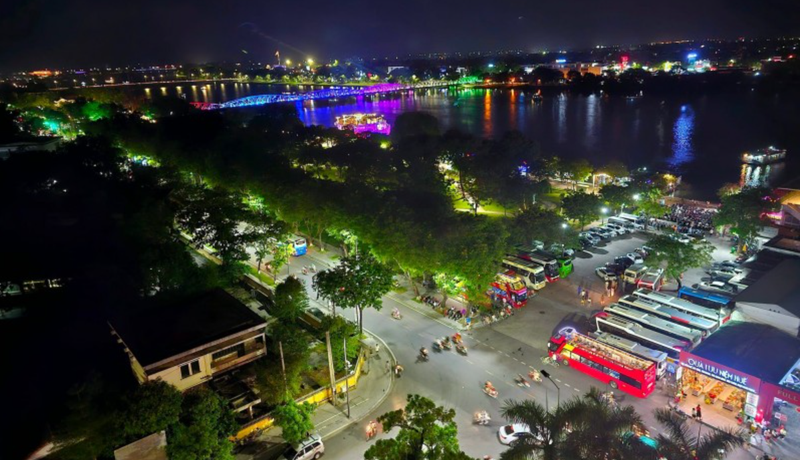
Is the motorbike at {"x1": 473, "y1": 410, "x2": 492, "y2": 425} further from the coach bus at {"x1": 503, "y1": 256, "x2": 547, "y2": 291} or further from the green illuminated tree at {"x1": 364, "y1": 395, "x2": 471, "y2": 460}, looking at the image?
the coach bus at {"x1": 503, "y1": 256, "x2": 547, "y2": 291}

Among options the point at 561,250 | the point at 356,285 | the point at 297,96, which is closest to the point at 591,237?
the point at 561,250

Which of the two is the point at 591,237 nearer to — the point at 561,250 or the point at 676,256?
the point at 561,250

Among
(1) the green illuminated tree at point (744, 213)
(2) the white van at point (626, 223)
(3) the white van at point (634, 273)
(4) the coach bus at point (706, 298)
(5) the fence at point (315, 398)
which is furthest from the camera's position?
(2) the white van at point (626, 223)

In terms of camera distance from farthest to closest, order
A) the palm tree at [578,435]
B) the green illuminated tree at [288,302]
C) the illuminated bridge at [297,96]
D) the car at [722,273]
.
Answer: the illuminated bridge at [297,96] < the car at [722,273] < the green illuminated tree at [288,302] < the palm tree at [578,435]

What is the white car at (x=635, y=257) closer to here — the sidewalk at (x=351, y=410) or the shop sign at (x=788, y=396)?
the shop sign at (x=788, y=396)

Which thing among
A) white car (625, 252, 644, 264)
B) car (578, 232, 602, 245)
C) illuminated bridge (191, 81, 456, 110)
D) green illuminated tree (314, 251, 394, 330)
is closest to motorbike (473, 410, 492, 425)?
green illuminated tree (314, 251, 394, 330)

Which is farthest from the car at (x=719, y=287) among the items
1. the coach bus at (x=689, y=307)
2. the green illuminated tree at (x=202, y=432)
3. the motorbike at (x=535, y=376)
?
the green illuminated tree at (x=202, y=432)

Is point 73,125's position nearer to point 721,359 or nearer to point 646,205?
point 646,205
